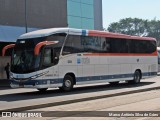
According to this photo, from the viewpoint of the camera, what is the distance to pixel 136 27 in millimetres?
158125

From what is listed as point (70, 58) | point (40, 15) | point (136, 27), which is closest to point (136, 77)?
point (70, 58)

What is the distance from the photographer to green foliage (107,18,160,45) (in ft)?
514

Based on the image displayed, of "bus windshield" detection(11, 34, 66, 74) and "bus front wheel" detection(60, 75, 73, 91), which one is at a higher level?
"bus windshield" detection(11, 34, 66, 74)

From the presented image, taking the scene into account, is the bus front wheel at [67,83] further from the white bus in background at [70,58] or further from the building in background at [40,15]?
the building in background at [40,15]

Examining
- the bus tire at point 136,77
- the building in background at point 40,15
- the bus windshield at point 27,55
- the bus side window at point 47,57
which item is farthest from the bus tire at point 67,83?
the building in background at point 40,15

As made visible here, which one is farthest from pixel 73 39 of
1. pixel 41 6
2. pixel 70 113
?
pixel 41 6

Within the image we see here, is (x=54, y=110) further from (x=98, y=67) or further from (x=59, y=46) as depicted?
(x=98, y=67)

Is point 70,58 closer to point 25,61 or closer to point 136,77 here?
point 25,61

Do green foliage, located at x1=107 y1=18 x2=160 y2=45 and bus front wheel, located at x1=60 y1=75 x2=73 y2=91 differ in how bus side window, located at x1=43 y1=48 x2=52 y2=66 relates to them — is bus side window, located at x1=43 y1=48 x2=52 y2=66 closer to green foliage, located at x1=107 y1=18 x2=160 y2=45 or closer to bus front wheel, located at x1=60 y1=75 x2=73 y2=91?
bus front wheel, located at x1=60 y1=75 x2=73 y2=91

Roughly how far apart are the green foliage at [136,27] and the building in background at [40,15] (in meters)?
106

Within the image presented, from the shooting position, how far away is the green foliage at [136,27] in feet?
514

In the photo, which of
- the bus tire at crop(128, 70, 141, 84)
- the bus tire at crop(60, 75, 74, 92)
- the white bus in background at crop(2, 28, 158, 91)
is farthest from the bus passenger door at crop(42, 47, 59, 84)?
the bus tire at crop(128, 70, 141, 84)

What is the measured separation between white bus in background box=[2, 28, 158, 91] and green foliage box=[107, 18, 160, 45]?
130968mm

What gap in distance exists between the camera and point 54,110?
13.8 m
